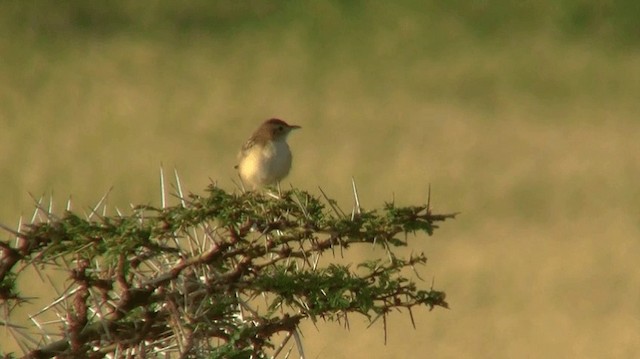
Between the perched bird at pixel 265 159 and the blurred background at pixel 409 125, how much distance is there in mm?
5313

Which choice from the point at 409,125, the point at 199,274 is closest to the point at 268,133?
the point at 199,274

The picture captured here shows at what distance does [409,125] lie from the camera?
76.8 ft

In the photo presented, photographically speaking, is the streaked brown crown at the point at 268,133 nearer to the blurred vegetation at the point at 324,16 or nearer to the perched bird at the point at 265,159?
the perched bird at the point at 265,159

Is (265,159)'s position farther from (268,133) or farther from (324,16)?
(324,16)

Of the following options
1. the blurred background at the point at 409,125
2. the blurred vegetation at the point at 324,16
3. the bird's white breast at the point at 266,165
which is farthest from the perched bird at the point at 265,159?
the blurred vegetation at the point at 324,16

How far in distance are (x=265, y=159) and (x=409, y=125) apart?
659 inches

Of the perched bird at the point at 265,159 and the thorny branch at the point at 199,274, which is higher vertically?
the perched bird at the point at 265,159

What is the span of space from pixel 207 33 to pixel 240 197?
84.1 ft

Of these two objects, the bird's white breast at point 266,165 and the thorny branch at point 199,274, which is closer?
the thorny branch at point 199,274

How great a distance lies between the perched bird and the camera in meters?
6.70

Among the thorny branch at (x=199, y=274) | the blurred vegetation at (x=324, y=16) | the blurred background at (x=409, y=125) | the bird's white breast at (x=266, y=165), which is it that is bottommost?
the thorny branch at (x=199, y=274)

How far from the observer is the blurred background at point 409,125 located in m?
15.1

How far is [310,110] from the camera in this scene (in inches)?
954

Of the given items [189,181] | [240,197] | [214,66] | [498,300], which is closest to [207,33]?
[214,66]
